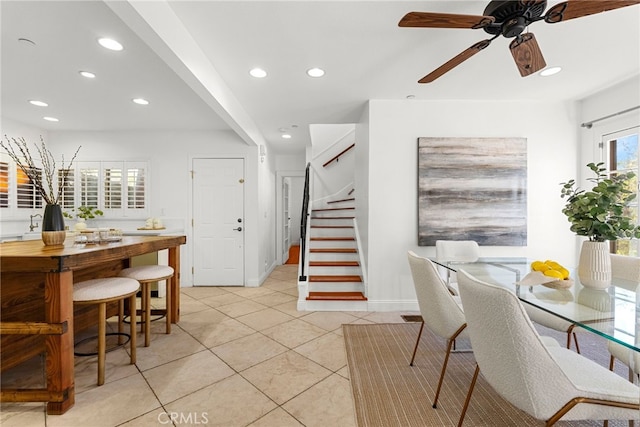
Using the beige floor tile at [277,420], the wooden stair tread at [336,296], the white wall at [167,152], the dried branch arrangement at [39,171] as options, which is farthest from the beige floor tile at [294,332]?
the dried branch arrangement at [39,171]

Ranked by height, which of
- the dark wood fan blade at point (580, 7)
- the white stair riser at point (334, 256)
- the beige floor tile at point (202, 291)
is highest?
the dark wood fan blade at point (580, 7)

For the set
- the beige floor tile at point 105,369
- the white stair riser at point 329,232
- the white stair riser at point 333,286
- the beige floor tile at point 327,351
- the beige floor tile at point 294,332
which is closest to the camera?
the beige floor tile at point 105,369

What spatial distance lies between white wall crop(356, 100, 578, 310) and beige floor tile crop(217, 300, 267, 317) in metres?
1.43

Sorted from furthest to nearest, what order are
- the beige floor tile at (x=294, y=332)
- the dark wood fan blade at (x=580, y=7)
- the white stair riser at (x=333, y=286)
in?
the white stair riser at (x=333, y=286) → the beige floor tile at (x=294, y=332) → the dark wood fan blade at (x=580, y=7)

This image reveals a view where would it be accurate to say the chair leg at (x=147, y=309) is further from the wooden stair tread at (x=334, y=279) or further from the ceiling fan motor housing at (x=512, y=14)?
the ceiling fan motor housing at (x=512, y=14)

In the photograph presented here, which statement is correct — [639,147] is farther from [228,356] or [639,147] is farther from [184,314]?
[184,314]

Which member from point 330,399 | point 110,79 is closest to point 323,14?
point 110,79

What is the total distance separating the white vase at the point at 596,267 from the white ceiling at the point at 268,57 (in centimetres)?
160

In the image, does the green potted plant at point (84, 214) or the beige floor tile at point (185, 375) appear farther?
the green potted plant at point (84, 214)

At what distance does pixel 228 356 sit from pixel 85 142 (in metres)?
4.40

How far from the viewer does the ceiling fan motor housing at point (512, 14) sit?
1.50m

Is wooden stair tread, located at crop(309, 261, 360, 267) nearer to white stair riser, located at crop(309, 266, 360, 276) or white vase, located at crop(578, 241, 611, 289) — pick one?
white stair riser, located at crop(309, 266, 360, 276)

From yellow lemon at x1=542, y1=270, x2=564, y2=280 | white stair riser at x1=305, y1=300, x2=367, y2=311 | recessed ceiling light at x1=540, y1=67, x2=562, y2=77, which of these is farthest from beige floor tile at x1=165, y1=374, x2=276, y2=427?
recessed ceiling light at x1=540, y1=67, x2=562, y2=77

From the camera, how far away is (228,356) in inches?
91.8
